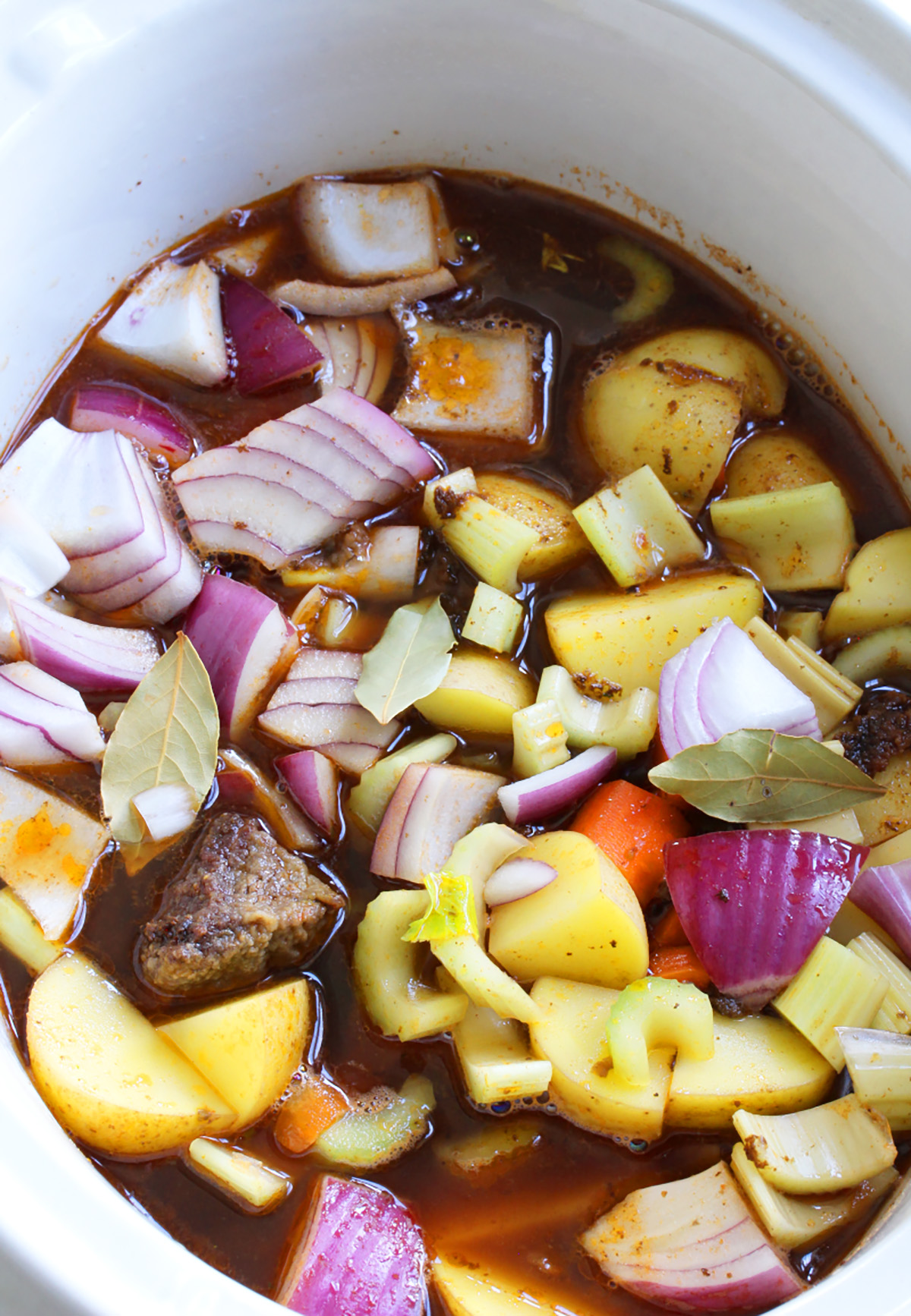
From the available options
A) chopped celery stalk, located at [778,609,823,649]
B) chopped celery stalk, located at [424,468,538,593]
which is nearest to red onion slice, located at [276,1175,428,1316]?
chopped celery stalk, located at [424,468,538,593]

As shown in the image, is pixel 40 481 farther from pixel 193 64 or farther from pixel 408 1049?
pixel 408 1049

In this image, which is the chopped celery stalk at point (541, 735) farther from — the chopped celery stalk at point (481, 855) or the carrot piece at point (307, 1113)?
the carrot piece at point (307, 1113)

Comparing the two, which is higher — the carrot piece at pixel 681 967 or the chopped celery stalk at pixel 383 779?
the carrot piece at pixel 681 967

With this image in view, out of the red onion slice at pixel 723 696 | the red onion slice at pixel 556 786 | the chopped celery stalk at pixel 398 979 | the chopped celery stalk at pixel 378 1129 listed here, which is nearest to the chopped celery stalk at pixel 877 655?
the red onion slice at pixel 723 696

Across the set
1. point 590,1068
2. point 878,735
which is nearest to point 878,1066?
point 590,1068

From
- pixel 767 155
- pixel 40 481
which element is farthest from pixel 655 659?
pixel 40 481
